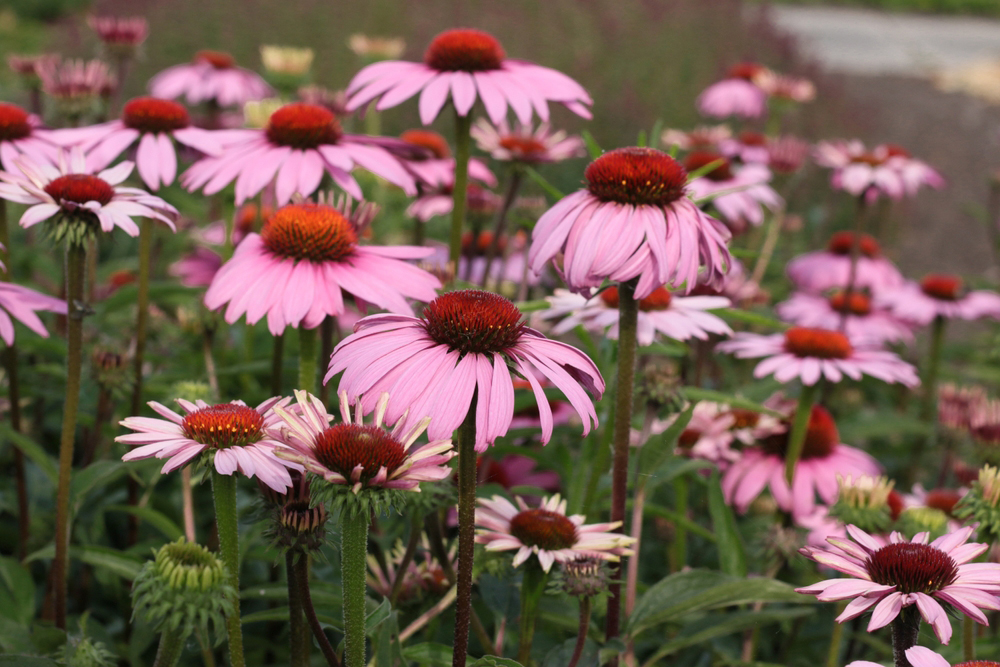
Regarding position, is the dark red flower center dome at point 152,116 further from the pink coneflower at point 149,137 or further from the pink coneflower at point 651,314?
the pink coneflower at point 651,314

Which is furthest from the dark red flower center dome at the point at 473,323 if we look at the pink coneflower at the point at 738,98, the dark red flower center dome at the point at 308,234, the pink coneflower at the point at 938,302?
the pink coneflower at the point at 738,98

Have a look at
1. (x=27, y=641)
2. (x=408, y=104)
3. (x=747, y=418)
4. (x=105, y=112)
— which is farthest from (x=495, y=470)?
(x=408, y=104)

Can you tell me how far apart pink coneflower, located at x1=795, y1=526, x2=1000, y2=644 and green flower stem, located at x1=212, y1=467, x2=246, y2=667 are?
2.11ft

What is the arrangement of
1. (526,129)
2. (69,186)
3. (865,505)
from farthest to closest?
1. (526,129)
2. (865,505)
3. (69,186)

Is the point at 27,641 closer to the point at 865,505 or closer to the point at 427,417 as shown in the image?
the point at 427,417

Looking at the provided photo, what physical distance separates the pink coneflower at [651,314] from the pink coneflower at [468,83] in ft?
1.10

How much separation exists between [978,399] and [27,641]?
6.93 feet

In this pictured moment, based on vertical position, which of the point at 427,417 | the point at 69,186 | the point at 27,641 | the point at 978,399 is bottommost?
the point at 27,641

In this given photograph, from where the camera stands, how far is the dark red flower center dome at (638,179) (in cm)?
127

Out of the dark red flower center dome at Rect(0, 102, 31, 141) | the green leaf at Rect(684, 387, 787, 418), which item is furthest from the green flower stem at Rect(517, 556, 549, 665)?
the dark red flower center dome at Rect(0, 102, 31, 141)

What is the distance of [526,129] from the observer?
2.18 meters

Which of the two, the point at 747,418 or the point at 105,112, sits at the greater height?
the point at 105,112

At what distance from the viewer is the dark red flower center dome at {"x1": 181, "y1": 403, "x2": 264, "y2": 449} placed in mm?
1068

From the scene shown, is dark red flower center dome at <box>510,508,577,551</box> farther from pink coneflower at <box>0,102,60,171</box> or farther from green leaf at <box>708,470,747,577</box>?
pink coneflower at <box>0,102,60,171</box>
